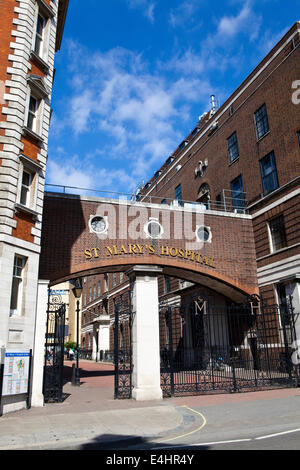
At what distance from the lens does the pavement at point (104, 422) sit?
784 centimetres

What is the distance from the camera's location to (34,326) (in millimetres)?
13766

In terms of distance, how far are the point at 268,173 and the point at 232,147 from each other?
17.0 feet

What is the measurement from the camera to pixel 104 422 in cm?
964

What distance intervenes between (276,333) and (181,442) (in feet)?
48.5

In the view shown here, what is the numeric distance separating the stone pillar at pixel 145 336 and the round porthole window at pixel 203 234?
732 centimetres

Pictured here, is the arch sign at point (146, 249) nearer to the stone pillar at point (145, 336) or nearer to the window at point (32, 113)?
the stone pillar at point (145, 336)

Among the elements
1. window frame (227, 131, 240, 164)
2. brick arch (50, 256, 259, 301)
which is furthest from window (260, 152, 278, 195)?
brick arch (50, 256, 259, 301)

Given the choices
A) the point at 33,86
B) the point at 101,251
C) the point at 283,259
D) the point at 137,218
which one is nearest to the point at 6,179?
the point at 33,86

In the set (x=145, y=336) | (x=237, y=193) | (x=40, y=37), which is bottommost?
(x=145, y=336)

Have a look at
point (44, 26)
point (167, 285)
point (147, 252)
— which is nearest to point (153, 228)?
point (147, 252)

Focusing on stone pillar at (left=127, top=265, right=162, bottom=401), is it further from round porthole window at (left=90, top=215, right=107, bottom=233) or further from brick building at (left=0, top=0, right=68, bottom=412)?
round porthole window at (left=90, top=215, right=107, bottom=233)

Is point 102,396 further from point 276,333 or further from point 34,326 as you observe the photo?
point 276,333

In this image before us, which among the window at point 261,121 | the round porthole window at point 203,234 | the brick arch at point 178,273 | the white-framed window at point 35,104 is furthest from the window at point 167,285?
the white-framed window at point 35,104

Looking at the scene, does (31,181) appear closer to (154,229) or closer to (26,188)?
(26,188)
